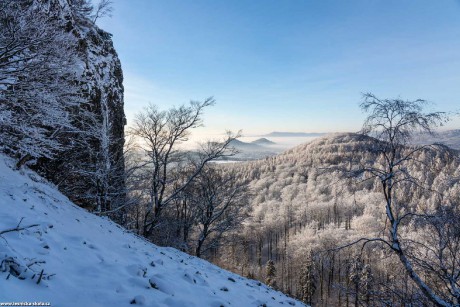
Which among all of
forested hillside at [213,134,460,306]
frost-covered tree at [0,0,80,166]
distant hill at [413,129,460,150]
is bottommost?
forested hillside at [213,134,460,306]

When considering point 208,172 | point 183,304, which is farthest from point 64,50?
point 208,172

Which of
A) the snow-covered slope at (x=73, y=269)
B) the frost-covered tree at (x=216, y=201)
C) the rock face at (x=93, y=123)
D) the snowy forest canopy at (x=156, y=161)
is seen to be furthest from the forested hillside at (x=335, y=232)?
the rock face at (x=93, y=123)

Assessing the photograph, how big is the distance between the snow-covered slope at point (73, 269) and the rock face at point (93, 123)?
4.83 meters

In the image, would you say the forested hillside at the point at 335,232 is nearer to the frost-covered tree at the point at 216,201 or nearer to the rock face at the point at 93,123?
the frost-covered tree at the point at 216,201

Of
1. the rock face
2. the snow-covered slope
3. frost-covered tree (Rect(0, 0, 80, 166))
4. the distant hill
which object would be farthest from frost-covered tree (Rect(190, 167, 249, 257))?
frost-covered tree (Rect(0, 0, 80, 166))

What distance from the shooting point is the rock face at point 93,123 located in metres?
12.6

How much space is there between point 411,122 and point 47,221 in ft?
33.4

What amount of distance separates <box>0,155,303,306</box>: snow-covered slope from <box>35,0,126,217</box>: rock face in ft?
15.9

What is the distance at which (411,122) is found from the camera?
824 cm

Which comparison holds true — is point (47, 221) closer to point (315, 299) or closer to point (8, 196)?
point (8, 196)

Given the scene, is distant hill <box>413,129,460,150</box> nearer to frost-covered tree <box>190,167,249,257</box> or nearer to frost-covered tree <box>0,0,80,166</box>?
frost-covered tree <box>0,0,80,166</box>

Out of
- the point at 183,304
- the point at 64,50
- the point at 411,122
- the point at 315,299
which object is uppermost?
the point at 64,50

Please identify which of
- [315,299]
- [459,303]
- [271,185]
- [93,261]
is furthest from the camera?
Answer: [271,185]

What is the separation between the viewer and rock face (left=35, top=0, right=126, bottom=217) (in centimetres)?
1259
